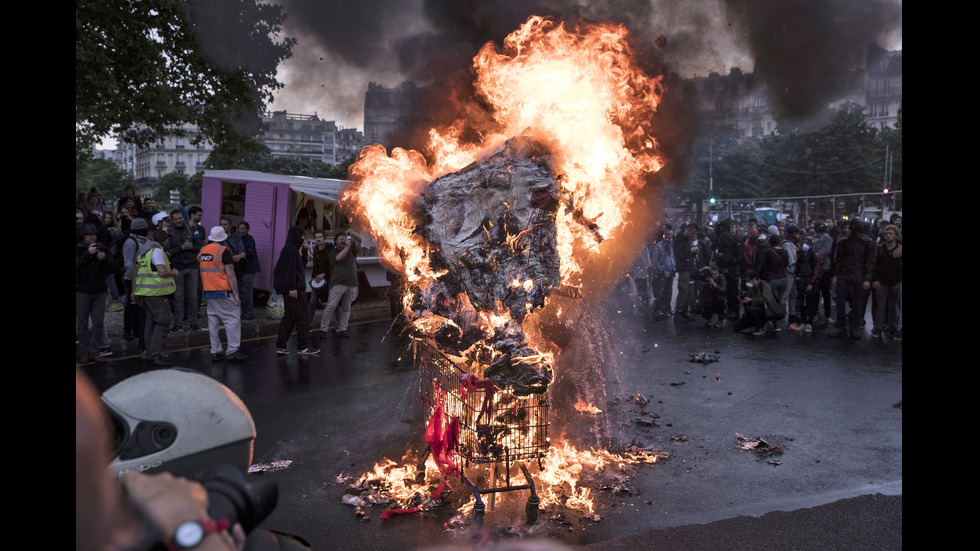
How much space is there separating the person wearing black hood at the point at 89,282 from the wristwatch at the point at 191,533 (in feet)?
29.3

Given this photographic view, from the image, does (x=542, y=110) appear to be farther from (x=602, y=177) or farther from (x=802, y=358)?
(x=802, y=358)

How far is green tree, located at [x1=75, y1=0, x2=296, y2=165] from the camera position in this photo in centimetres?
1267

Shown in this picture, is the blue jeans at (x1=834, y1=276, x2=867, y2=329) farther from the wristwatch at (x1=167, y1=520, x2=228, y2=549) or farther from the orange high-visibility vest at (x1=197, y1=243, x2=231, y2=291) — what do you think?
the wristwatch at (x1=167, y1=520, x2=228, y2=549)

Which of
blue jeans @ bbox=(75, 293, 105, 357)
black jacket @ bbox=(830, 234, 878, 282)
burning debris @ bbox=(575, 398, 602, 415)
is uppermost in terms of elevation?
black jacket @ bbox=(830, 234, 878, 282)

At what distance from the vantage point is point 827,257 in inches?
512

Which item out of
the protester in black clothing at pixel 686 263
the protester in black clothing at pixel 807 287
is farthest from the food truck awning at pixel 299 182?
the protester in black clothing at pixel 807 287

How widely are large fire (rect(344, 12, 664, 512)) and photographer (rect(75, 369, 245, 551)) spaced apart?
11.8 ft

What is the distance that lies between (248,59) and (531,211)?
41.2 ft

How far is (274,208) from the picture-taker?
593 inches

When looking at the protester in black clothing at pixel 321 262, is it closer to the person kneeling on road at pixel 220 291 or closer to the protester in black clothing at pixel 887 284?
the person kneeling on road at pixel 220 291

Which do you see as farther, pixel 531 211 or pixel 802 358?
pixel 802 358

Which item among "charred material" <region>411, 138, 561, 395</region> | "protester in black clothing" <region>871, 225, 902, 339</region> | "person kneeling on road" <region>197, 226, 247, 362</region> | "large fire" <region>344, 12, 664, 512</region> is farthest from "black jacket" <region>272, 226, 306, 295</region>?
"protester in black clothing" <region>871, 225, 902, 339</region>

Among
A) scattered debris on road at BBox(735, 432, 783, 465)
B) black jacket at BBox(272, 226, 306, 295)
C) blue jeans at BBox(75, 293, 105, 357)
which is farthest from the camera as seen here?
black jacket at BBox(272, 226, 306, 295)

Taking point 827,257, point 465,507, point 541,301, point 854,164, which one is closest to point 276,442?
point 465,507
